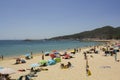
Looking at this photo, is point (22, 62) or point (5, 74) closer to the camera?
point (5, 74)

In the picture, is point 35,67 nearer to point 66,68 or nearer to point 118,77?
point 66,68

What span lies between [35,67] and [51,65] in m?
2.27

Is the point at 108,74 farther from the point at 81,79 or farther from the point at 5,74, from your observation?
the point at 5,74

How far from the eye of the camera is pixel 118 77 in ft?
46.3

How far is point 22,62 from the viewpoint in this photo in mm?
25047

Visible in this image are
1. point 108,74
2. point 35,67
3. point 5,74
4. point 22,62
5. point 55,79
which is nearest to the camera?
point 5,74

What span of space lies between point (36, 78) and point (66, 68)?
→ 4.80 metres

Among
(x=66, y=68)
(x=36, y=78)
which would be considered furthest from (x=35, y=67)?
(x=36, y=78)

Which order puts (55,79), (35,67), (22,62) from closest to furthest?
(55,79) < (35,67) < (22,62)

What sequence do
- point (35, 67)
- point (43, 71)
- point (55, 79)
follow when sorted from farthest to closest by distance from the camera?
point (35, 67) → point (43, 71) → point (55, 79)

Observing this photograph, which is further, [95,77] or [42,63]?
[42,63]

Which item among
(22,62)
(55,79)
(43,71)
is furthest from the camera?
(22,62)

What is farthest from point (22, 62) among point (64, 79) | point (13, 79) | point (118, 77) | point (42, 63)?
point (118, 77)

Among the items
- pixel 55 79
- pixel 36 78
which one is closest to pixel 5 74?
pixel 36 78
